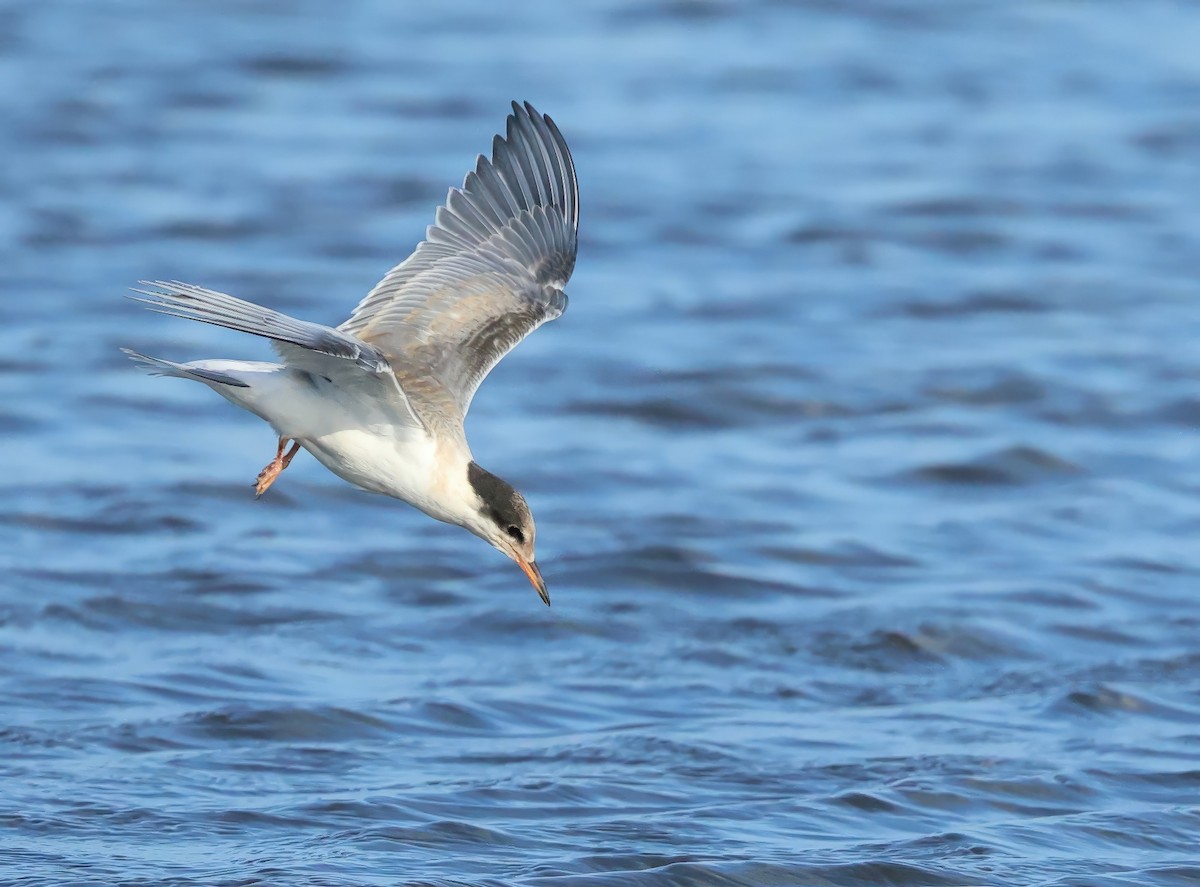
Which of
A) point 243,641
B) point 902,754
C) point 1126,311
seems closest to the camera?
point 902,754

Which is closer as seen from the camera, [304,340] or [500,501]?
[304,340]

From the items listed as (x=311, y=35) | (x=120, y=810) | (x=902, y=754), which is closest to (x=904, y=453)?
(x=902, y=754)

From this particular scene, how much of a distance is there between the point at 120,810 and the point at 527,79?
39.9 feet

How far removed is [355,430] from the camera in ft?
23.3

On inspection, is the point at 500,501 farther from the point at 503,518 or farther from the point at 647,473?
the point at 647,473

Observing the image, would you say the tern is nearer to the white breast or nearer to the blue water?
the white breast

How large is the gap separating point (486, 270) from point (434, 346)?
71cm

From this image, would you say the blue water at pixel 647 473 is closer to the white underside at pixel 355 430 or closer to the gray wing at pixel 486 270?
the white underside at pixel 355 430

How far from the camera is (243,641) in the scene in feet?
33.4

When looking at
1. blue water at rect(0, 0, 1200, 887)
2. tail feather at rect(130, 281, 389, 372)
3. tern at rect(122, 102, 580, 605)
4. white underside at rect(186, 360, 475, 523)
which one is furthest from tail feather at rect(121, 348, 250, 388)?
blue water at rect(0, 0, 1200, 887)

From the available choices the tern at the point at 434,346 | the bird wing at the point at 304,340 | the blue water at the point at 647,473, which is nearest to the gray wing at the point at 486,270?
the tern at the point at 434,346

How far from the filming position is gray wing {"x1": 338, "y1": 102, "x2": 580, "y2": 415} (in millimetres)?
7887

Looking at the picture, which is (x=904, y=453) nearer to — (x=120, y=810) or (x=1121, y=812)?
(x=1121, y=812)

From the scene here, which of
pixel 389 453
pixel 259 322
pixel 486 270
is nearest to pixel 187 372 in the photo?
pixel 259 322
